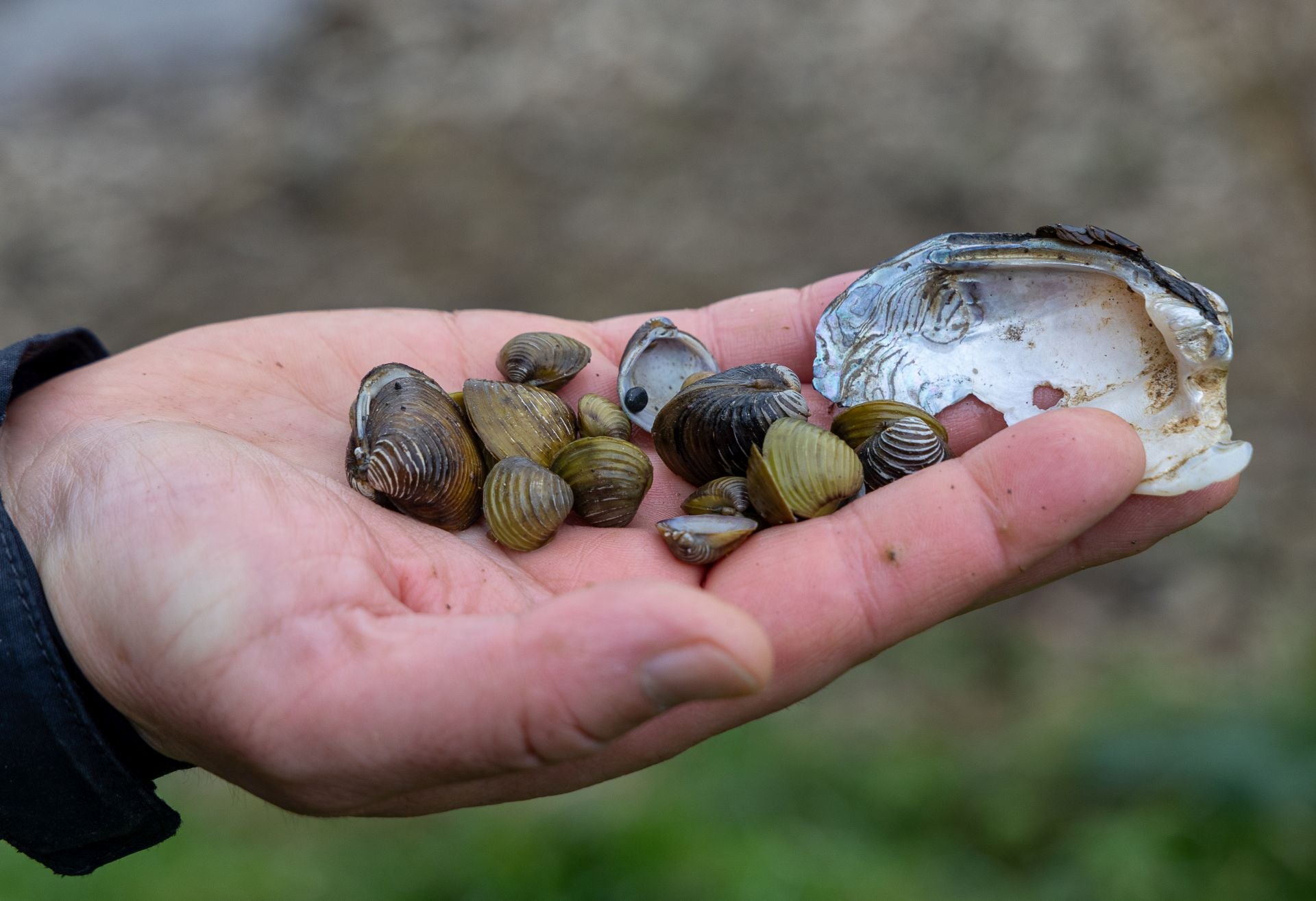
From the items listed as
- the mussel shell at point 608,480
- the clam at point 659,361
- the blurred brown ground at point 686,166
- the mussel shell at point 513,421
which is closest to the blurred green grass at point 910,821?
the mussel shell at point 608,480

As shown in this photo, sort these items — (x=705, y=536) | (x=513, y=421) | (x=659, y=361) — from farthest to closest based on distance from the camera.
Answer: (x=659, y=361), (x=513, y=421), (x=705, y=536)

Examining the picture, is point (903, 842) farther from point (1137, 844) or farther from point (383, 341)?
point (383, 341)

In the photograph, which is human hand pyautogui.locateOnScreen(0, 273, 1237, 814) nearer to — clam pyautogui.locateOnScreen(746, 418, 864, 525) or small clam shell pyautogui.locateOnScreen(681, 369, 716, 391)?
clam pyautogui.locateOnScreen(746, 418, 864, 525)

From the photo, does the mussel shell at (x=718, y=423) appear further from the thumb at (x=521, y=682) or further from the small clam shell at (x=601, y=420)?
the thumb at (x=521, y=682)

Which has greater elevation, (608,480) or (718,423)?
(718,423)

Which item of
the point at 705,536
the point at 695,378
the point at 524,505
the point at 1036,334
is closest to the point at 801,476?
the point at 705,536

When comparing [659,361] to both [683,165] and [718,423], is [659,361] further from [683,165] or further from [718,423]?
[683,165]
